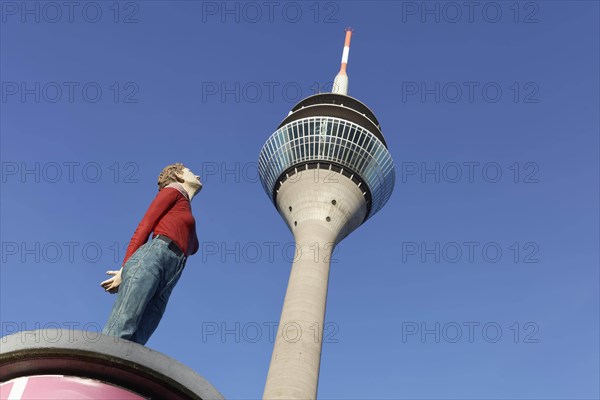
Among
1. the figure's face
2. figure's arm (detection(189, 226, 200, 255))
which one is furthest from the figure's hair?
figure's arm (detection(189, 226, 200, 255))

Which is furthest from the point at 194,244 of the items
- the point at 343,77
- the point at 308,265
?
the point at 343,77

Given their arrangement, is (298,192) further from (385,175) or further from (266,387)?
(266,387)

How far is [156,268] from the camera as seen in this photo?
6191 mm

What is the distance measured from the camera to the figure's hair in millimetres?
7504

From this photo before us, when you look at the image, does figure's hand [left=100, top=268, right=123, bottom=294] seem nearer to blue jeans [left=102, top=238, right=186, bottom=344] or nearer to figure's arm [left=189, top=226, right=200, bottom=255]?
blue jeans [left=102, top=238, right=186, bottom=344]

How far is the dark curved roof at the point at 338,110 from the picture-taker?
54531 mm

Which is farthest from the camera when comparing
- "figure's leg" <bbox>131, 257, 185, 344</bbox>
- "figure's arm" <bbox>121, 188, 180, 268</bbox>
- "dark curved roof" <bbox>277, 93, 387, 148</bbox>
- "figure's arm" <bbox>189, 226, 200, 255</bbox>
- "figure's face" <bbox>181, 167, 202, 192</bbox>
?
"dark curved roof" <bbox>277, 93, 387, 148</bbox>

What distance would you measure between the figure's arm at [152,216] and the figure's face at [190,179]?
0.47m

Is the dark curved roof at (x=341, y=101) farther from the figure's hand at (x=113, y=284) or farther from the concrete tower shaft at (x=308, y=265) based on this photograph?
the figure's hand at (x=113, y=284)

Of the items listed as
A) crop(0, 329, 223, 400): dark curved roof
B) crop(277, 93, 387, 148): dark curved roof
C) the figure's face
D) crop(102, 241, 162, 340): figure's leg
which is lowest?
crop(0, 329, 223, 400): dark curved roof

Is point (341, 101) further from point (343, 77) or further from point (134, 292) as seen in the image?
point (134, 292)

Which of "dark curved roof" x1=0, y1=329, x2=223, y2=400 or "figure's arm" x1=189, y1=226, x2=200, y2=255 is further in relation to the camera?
"figure's arm" x1=189, y1=226, x2=200, y2=255

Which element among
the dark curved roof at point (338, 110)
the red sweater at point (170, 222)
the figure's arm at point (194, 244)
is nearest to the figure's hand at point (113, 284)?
the red sweater at point (170, 222)

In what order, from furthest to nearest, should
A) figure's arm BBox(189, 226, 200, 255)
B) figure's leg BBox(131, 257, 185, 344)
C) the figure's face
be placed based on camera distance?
the figure's face
figure's arm BBox(189, 226, 200, 255)
figure's leg BBox(131, 257, 185, 344)
